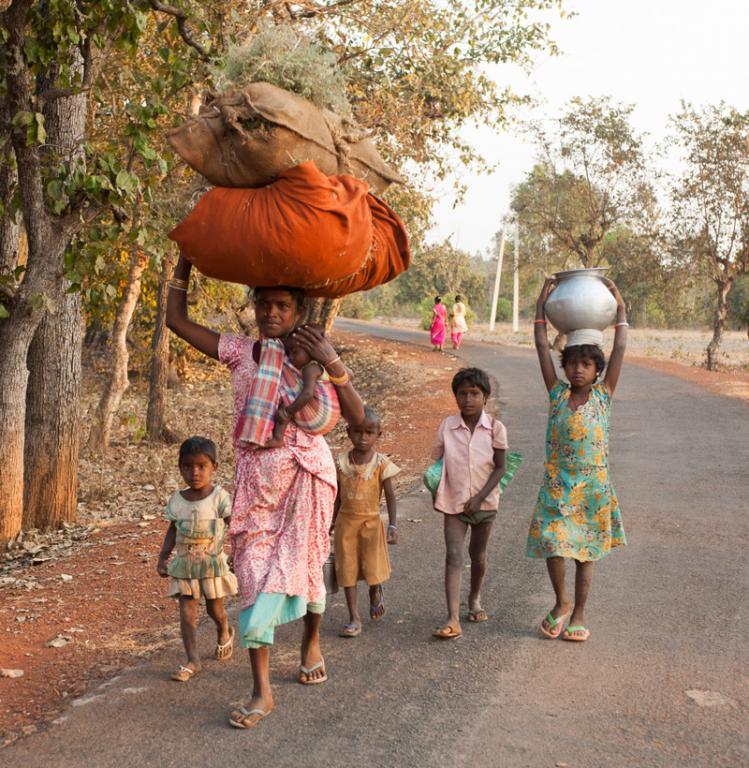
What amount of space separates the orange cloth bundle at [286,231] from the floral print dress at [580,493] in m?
1.63

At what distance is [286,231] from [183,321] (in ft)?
2.67

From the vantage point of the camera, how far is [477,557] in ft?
17.2

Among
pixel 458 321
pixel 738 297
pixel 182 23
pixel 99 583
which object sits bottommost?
pixel 99 583

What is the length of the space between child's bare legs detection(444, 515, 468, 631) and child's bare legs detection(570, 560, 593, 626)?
604 millimetres

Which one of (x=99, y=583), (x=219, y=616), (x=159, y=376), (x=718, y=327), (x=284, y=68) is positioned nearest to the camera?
(x=284, y=68)

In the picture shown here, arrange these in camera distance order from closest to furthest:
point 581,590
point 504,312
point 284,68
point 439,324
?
1. point 284,68
2. point 581,590
3. point 439,324
4. point 504,312

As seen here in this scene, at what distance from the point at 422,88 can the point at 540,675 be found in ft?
39.6

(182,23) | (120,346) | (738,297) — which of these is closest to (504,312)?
(738,297)

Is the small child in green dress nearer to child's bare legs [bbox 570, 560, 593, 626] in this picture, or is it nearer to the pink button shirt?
the pink button shirt

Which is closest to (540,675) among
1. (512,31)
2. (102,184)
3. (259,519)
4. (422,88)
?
(259,519)

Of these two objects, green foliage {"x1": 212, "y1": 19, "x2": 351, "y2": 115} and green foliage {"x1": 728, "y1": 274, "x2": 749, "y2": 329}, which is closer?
green foliage {"x1": 212, "y1": 19, "x2": 351, "y2": 115}

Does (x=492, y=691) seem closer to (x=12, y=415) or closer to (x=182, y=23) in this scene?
(x=12, y=415)

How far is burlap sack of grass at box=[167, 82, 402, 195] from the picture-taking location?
382 cm

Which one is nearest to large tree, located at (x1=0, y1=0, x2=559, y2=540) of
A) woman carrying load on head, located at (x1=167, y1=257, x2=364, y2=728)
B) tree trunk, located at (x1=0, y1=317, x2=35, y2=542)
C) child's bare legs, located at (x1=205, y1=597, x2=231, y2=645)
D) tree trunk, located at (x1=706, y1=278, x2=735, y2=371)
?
tree trunk, located at (x1=0, y1=317, x2=35, y2=542)
